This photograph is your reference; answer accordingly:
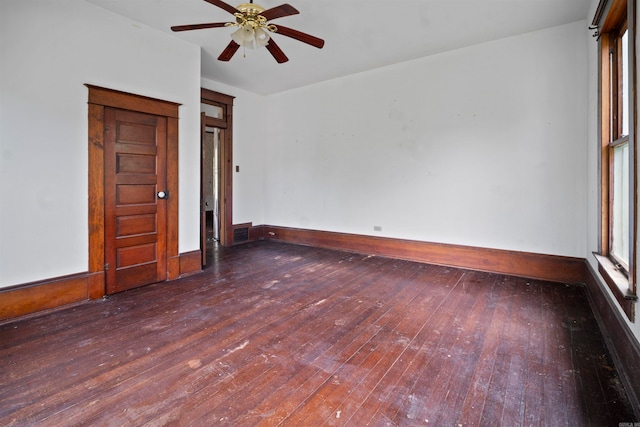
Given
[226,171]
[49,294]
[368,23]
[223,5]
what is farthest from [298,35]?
[226,171]

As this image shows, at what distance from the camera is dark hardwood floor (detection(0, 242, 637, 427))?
5.50 ft

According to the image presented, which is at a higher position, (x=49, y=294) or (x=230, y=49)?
(x=230, y=49)

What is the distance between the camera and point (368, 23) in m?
3.71

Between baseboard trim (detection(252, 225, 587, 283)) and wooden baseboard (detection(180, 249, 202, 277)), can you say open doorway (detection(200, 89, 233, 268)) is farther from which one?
wooden baseboard (detection(180, 249, 202, 277))

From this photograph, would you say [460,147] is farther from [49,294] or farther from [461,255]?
[49,294]

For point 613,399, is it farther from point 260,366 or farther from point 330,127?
point 330,127

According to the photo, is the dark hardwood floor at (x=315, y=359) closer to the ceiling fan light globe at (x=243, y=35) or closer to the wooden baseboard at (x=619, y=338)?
the wooden baseboard at (x=619, y=338)

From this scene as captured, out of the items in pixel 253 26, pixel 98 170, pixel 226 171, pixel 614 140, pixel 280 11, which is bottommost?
pixel 98 170

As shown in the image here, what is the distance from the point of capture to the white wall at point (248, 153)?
6.24 metres

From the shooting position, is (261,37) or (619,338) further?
(261,37)

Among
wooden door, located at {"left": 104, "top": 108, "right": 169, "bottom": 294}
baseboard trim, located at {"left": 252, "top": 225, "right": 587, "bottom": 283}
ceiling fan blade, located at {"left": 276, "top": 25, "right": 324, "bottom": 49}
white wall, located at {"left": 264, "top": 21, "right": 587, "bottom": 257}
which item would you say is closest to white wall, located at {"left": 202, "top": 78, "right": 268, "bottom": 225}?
white wall, located at {"left": 264, "top": 21, "right": 587, "bottom": 257}

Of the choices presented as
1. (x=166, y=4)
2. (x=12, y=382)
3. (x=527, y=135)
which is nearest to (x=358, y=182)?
(x=527, y=135)

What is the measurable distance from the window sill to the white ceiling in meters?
2.70

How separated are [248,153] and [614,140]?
219 inches
